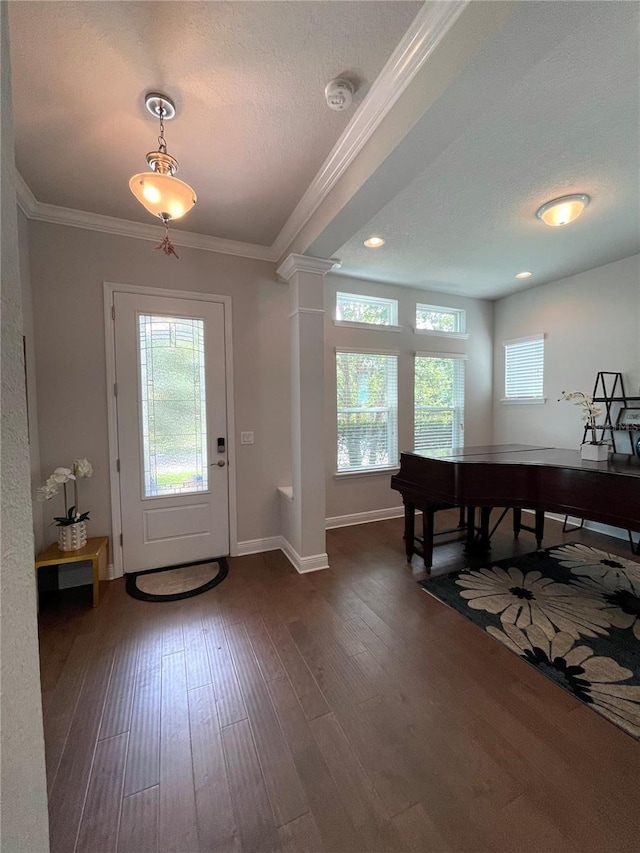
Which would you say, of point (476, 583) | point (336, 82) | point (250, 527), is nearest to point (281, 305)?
point (336, 82)

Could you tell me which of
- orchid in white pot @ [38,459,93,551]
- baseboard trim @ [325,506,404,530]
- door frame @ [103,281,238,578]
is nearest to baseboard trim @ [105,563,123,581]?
door frame @ [103,281,238,578]

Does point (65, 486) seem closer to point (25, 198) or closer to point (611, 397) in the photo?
point (25, 198)

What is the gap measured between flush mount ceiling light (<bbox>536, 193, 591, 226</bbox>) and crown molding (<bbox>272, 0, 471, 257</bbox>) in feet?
5.46

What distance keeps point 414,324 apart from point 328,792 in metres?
4.24

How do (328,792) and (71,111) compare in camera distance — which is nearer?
(328,792)

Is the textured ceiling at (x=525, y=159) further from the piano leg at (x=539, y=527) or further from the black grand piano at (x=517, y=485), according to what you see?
the piano leg at (x=539, y=527)

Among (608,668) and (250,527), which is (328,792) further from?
(250,527)

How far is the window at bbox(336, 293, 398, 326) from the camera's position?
13.1 ft

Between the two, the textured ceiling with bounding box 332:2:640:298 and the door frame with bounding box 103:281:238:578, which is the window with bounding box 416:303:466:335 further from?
the door frame with bounding box 103:281:238:578

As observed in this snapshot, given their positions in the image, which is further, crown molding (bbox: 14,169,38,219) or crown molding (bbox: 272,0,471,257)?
crown molding (bbox: 14,169,38,219)

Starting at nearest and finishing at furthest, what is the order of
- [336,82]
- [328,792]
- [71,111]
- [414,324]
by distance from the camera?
[328,792] < [336,82] < [71,111] < [414,324]

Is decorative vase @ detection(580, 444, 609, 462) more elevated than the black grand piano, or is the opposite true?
decorative vase @ detection(580, 444, 609, 462)

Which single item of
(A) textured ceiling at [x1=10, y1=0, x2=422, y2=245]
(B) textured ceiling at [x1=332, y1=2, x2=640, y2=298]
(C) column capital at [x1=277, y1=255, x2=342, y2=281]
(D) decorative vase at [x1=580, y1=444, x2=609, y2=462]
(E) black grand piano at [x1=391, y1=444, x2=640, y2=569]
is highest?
(B) textured ceiling at [x1=332, y1=2, x2=640, y2=298]

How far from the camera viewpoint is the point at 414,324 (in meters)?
4.34
